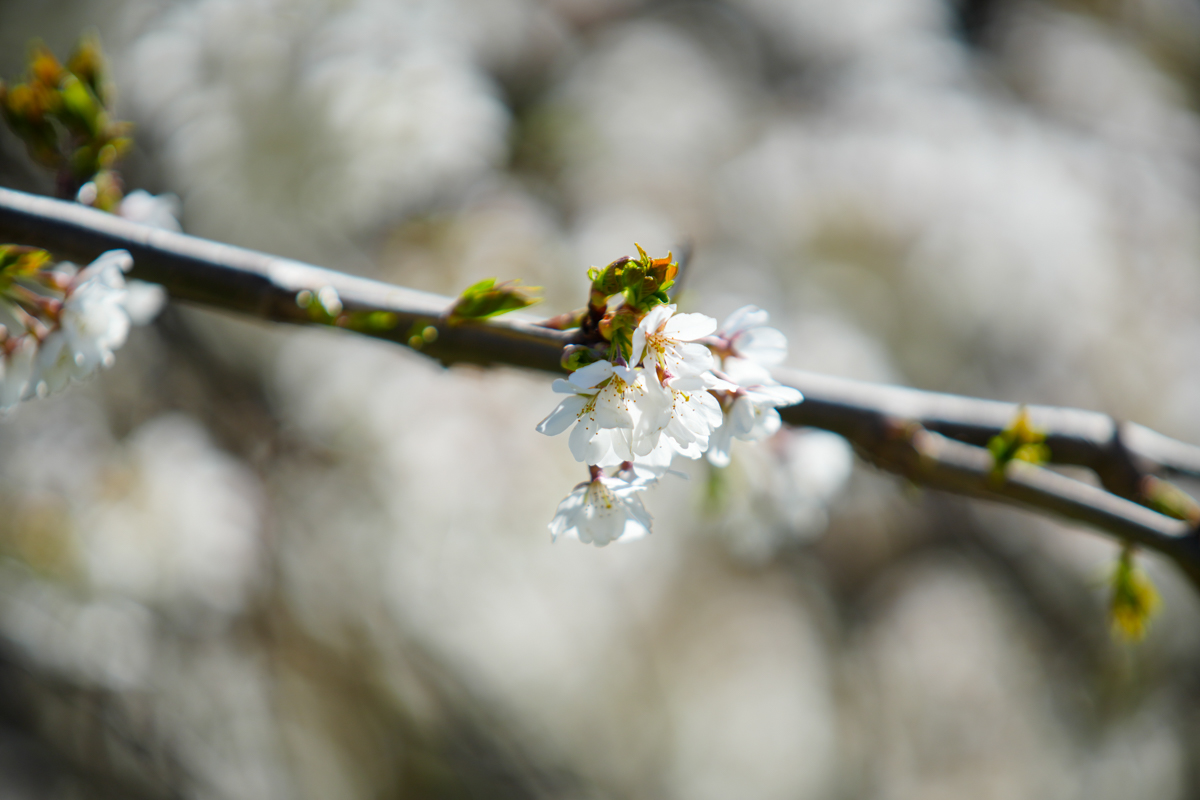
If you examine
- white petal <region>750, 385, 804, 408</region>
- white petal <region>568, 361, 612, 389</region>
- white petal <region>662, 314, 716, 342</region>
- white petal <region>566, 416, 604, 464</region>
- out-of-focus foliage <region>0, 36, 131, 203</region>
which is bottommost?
white petal <region>566, 416, 604, 464</region>

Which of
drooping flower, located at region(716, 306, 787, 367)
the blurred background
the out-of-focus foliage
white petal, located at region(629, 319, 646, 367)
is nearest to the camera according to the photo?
white petal, located at region(629, 319, 646, 367)

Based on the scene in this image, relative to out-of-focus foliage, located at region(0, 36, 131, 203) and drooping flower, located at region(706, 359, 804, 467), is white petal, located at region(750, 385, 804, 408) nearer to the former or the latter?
drooping flower, located at region(706, 359, 804, 467)

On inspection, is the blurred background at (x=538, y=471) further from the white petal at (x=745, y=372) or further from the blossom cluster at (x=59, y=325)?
the white petal at (x=745, y=372)

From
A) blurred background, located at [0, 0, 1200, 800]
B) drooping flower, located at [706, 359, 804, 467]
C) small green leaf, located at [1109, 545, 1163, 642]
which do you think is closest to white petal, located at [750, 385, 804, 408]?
drooping flower, located at [706, 359, 804, 467]

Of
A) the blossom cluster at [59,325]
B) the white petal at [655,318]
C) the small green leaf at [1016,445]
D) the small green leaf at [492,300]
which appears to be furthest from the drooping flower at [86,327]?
the small green leaf at [1016,445]

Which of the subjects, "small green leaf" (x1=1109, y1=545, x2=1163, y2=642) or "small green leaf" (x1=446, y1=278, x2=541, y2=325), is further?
"small green leaf" (x1=1109, y1=545, x2=1163, y2=642)

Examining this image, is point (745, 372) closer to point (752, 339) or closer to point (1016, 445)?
point (752, 339)
